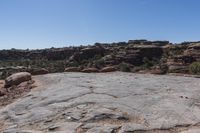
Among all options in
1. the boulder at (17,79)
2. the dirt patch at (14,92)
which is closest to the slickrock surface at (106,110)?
the dirt patch at (14,92)

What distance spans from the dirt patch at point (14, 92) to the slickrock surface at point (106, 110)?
1.54ft

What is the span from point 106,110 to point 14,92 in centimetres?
416

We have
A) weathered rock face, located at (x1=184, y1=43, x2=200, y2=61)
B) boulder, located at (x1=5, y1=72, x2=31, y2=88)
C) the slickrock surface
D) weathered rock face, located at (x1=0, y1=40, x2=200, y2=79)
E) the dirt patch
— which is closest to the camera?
the slickrock surface

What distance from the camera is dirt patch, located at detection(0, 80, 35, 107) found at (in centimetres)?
884

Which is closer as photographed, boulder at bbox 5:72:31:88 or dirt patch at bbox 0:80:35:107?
dirt patch at bbox 0:80:35:107

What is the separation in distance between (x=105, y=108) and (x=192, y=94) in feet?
8.83

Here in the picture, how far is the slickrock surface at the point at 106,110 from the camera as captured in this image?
18.8ft

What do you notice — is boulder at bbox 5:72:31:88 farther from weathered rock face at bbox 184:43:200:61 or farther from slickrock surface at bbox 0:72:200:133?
weathered rock face at bbox 184:43:200:61

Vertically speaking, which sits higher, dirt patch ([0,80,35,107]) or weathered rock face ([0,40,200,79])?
dirt patch ([0,80,35,107])

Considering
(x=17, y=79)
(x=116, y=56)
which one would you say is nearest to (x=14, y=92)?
(x=17, y=79)

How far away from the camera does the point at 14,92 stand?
981cm

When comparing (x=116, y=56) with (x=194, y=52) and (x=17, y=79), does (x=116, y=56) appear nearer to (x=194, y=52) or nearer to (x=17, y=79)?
(x=194, y=52)

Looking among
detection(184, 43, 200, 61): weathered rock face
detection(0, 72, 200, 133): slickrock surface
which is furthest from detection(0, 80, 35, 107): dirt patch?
detection(184, 43, 200, 61): weathered rock face

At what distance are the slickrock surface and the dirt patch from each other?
468 mm
